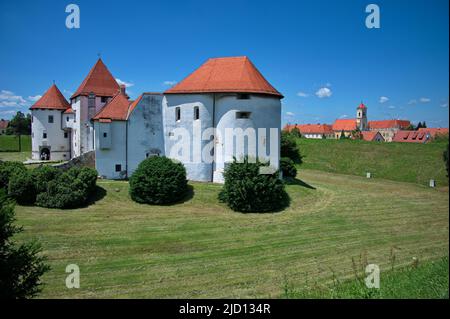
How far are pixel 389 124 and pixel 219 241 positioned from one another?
5140 inches

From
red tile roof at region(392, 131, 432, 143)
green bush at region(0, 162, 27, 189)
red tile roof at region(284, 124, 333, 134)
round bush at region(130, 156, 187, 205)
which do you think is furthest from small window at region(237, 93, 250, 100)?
red tile roof at region(284, 124, 333, 134)

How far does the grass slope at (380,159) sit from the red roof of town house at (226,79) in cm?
2194

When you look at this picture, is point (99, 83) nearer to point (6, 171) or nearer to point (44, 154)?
point (44, 154)

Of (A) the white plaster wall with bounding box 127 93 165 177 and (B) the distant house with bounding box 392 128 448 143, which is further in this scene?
(B) the distant house with bounding box 392 128 448 143

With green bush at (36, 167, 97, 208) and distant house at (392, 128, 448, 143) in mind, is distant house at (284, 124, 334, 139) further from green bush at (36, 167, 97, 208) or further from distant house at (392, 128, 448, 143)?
green bush at (36, 167, 97, 208)

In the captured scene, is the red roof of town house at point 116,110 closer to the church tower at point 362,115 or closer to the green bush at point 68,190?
the green bush at point 68,190

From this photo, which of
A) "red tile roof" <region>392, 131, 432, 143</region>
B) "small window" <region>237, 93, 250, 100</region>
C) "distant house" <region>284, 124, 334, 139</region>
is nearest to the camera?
"small window" <region>237, 93, 250, 100</region>

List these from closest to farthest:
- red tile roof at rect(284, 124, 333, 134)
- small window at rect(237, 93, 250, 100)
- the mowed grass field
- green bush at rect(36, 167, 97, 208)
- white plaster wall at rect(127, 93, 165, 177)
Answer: the mowed grass field → green bush at rect(36, 167, 97, 208) → small window at rect(237, 93, 250, 100) → white plaster wall at rect(127, 93, 165, 177) → red tile roof at rect(284, 124, 333, 134)

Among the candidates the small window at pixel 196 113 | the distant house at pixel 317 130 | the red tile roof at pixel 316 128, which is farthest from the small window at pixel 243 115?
→ the red tile roof at pixel 316 128

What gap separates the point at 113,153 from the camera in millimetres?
30672

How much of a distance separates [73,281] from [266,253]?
9221 millimetres

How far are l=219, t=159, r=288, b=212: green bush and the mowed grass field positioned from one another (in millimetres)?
958

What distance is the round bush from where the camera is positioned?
25.8m

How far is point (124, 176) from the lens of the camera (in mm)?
31328
